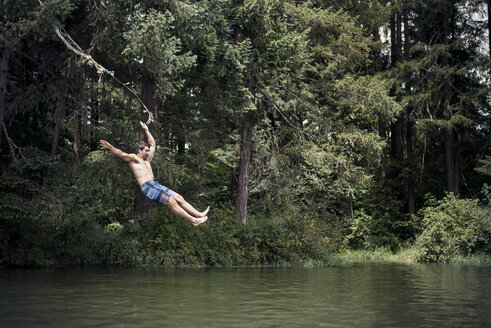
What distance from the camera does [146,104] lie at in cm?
2238

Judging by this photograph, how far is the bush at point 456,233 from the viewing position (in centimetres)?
2883

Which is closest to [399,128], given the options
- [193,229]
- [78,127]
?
[193,229]

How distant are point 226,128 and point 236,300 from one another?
1474cm

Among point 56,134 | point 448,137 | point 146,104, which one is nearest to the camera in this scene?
point 56,134

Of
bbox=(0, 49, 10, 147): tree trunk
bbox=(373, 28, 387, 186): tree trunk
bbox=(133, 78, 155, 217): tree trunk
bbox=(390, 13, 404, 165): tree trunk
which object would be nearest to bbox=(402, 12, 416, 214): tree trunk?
bbox=(390, 13, 404, 165): tree trunk

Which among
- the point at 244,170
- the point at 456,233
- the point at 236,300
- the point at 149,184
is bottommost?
the point at 236,300

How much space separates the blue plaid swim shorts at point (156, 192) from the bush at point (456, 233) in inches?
709

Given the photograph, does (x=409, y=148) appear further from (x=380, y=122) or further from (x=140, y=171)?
(x=140, y=171)

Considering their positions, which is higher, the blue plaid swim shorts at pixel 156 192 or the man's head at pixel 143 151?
the man's head at pixel 143 151

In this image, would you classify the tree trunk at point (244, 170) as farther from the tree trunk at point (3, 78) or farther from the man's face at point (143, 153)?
the man's face at point (143, 153)

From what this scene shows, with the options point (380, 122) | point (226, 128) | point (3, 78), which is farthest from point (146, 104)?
point (380, 122)

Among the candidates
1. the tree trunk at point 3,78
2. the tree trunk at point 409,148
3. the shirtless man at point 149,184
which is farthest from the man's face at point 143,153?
the tree trunk at point 409,148

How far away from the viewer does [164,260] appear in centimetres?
2261

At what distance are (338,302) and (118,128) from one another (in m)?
12.0
